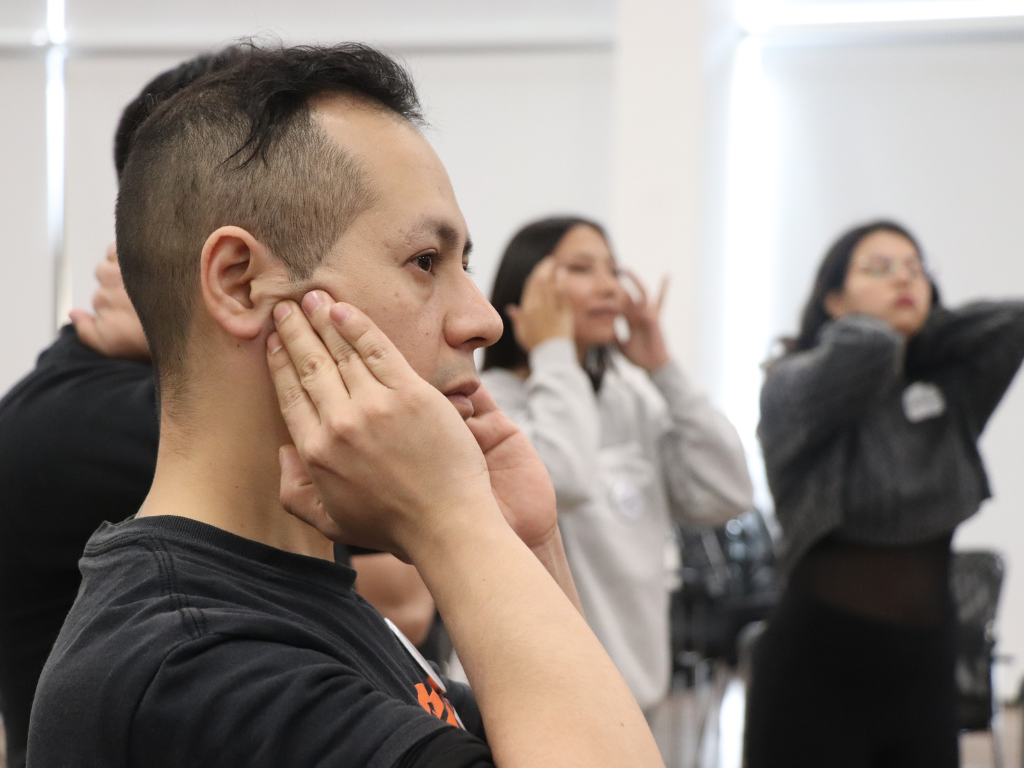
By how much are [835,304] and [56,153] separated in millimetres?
4528

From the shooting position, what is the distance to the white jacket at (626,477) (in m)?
2.00

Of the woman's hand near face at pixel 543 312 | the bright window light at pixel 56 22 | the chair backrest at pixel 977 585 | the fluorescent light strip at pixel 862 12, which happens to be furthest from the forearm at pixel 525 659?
the bright window light at pixel 56 22

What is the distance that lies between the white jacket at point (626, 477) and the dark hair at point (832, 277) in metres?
0.41

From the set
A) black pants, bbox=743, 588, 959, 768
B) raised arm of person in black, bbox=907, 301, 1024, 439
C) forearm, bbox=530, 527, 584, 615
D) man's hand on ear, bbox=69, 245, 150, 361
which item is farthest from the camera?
raised arm of person in black, bbox=907, 301, 1024, 439

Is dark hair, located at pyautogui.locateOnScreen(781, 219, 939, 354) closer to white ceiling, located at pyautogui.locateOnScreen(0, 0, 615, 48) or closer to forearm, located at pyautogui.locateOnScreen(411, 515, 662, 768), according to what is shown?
forearm, located at pyautogui.locateOnScreen(411, 515, 662, 768)

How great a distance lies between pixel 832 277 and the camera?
101 inches

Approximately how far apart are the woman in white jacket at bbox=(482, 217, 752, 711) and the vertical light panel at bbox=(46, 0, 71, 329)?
153 inches

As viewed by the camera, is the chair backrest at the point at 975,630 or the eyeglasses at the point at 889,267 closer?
the eyeglasses at the point at 889,267

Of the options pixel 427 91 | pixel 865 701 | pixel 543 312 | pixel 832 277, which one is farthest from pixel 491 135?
pixel 865 701

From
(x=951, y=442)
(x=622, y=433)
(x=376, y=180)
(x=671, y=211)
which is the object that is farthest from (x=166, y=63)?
(x=376, y=180)

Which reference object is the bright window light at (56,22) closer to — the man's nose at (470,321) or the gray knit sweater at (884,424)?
the gray knit sweater at (884,424)

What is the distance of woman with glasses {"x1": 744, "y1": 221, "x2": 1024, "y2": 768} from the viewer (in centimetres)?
215

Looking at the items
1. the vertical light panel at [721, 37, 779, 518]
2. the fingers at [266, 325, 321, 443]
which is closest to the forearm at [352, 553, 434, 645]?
the fingers at [266, 325, 321, 443]

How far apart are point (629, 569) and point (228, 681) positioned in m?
1.53
